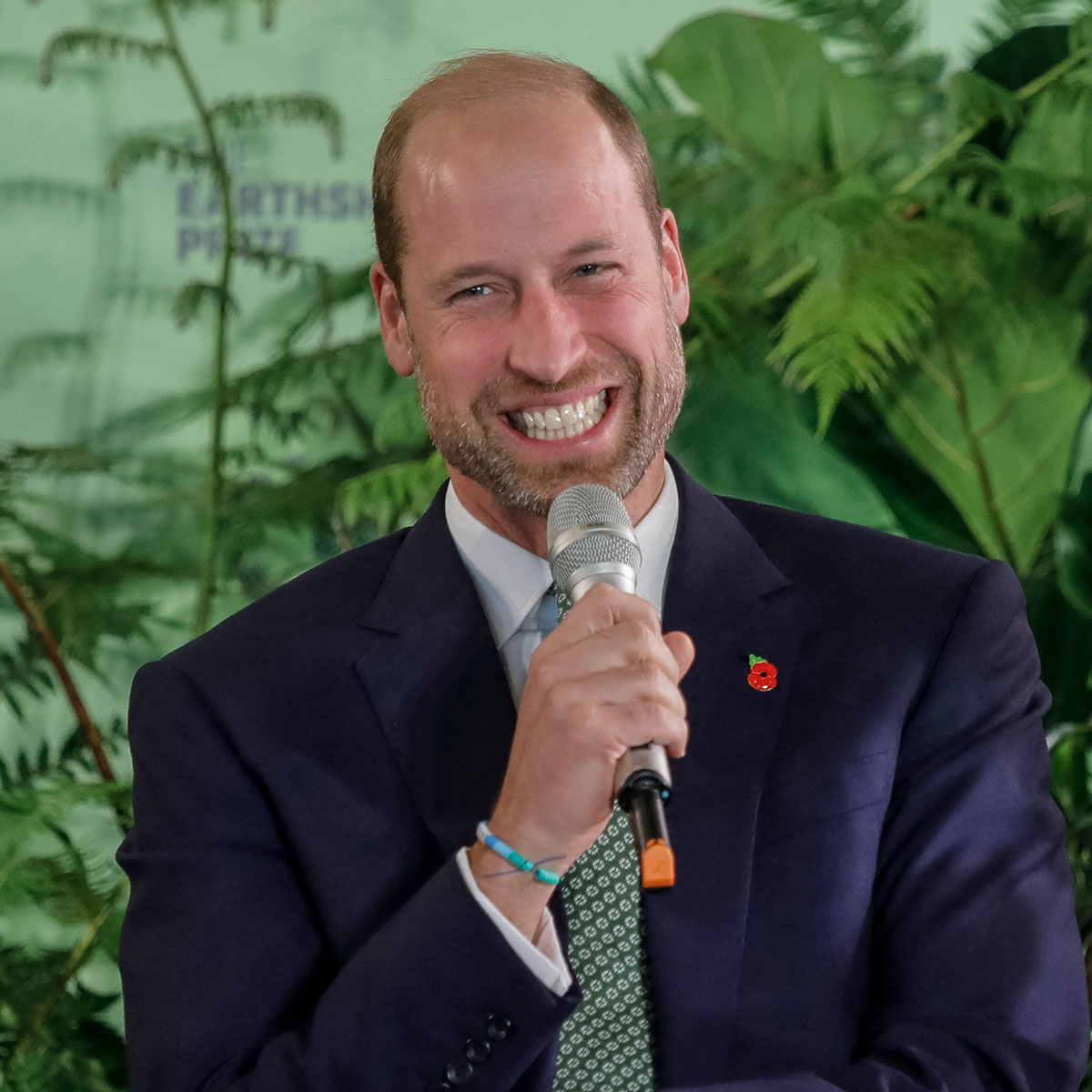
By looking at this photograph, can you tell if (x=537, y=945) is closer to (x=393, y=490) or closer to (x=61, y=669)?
(x=393, y=490)

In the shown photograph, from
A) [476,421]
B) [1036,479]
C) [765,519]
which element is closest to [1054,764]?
[1036,479]

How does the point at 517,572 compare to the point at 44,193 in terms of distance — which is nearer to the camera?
the point at 517,572

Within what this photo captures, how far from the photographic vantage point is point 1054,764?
2.68 m

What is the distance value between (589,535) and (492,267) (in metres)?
0.41

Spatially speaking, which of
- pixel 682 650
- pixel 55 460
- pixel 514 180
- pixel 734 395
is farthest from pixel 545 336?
pixel 55 460

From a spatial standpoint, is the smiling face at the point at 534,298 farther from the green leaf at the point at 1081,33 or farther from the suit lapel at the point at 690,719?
the green leaf at the point at 1081,33

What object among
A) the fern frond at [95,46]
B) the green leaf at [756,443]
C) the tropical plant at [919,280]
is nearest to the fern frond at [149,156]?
the fern frond at [95,46]

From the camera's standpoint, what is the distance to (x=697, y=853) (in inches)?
54.7

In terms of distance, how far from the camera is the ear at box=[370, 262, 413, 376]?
169cm

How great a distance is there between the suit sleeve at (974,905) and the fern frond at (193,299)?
1812 mm

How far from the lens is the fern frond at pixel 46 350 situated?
111 inches

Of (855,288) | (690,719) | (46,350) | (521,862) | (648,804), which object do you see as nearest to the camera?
(648,804)

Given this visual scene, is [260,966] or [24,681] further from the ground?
[260,966]

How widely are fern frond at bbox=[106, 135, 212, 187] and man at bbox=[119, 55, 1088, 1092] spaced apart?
1321 millimetres
